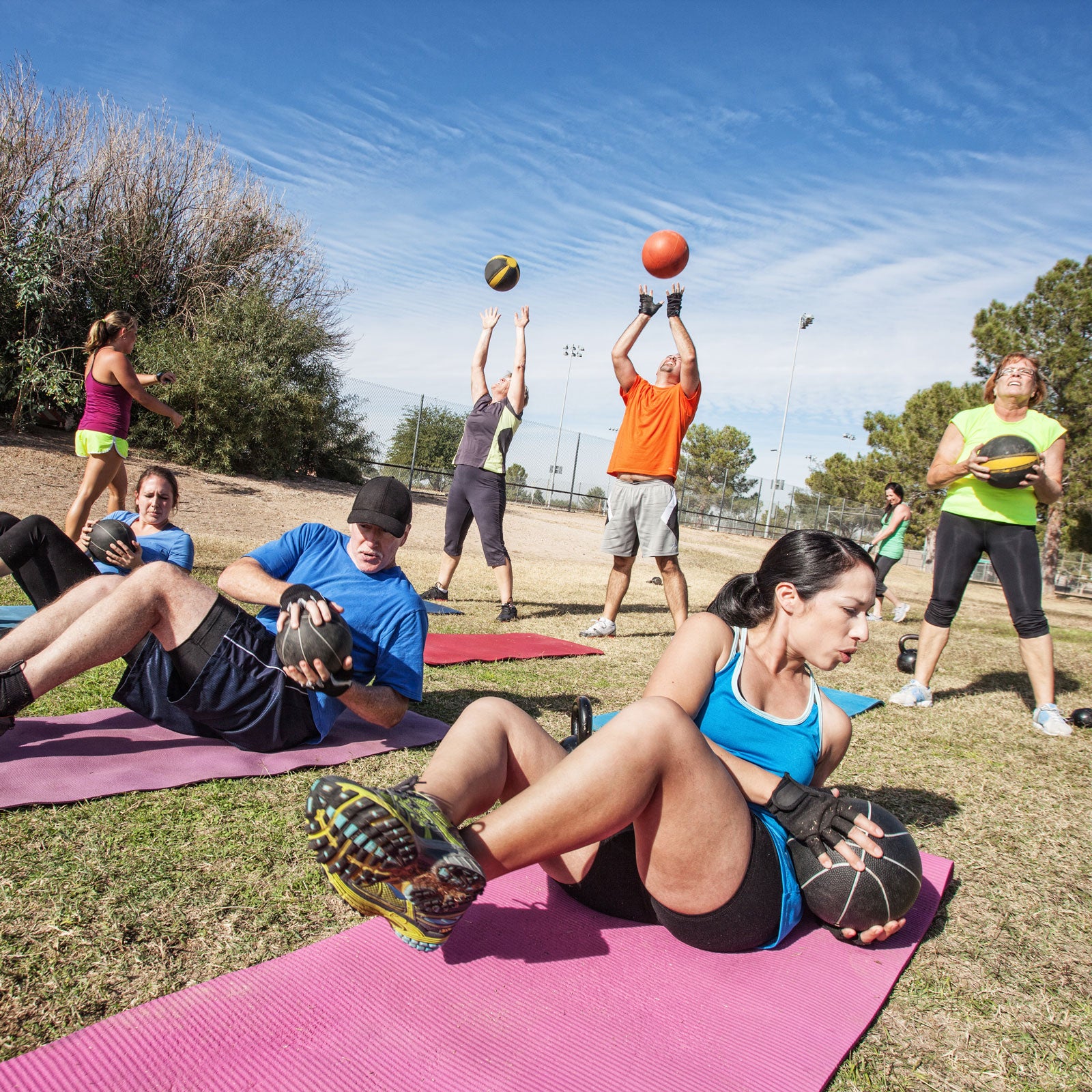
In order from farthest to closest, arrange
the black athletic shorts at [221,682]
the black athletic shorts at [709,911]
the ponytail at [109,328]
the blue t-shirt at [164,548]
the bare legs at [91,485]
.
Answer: the ponytail at [109,328]
the bare legs at [91,485]
the blue t-shirt at [164,548]
the black athletic shorts at [221,682]
the black athletic shorts at [709,911]

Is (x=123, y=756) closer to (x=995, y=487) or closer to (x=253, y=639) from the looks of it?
(x=253, y=639)

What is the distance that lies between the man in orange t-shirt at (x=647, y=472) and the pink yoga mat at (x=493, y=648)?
0.69 meters

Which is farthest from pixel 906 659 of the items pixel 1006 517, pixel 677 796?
pixel 677 796

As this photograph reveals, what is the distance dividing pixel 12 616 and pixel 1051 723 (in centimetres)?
647

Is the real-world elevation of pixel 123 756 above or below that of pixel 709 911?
below

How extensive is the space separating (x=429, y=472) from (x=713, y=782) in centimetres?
2203

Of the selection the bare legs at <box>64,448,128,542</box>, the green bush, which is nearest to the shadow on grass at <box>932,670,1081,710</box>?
the bare legs at <box>64,448,128,542</box>

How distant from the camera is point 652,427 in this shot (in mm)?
6871

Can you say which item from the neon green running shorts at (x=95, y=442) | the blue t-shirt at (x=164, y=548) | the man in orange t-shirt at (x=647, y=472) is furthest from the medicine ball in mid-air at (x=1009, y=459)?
the neon green running shorts at (x=95, y=442)

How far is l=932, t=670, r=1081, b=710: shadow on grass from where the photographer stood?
6.23m

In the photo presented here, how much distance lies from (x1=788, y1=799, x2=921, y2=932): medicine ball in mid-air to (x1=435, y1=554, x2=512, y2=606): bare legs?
5.36 meters

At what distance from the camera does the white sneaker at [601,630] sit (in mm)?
6980

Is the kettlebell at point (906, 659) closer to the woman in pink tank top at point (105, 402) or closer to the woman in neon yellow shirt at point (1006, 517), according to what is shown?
the woman in neon yellow shirt at point (1006, 517)

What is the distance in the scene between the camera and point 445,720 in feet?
13.8
